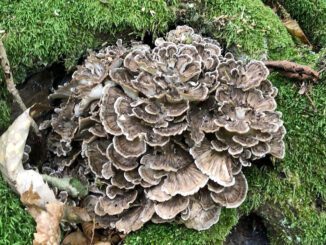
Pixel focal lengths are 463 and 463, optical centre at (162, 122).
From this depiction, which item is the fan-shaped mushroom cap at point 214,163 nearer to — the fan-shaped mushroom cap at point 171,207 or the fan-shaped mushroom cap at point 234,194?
the fan-shaped mushroom cap at point 234,194

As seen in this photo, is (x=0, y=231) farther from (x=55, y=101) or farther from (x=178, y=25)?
(x=178, y=25)

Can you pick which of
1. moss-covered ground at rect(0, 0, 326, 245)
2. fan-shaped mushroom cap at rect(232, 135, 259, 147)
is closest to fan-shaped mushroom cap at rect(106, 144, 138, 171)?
moss-covered ground at rect(0, 0, 326, 245)

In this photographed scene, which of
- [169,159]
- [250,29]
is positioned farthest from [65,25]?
[250,29]

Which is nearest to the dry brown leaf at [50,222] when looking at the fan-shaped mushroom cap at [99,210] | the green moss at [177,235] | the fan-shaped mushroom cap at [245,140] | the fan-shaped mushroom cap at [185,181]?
the fan-shaped mushroom cap at [99,210]

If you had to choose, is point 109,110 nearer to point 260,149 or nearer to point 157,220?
point 157,220

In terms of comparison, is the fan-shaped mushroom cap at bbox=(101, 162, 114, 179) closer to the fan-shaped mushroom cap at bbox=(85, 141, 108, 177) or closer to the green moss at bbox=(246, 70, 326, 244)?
the fan-shaped mushroom cap at bbox=(85, 141, 108, 177)

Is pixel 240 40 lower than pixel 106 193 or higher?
higher

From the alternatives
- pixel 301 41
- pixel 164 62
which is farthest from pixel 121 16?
pixel 301 41
